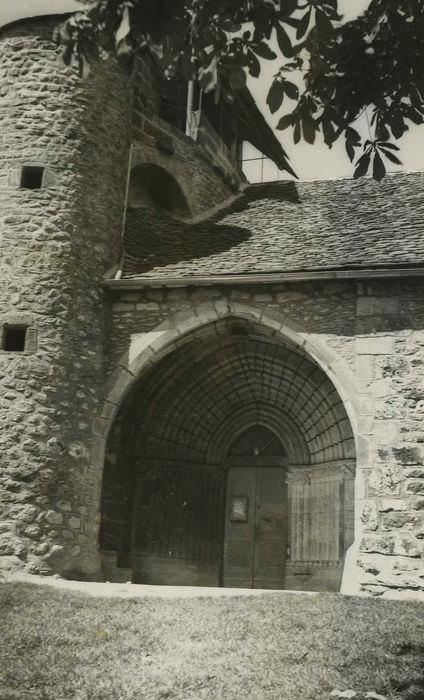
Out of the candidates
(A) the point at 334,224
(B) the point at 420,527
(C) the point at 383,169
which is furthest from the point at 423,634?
(A) the point at 334,224

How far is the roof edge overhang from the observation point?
9.45 m

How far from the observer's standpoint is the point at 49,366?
9.59 meters

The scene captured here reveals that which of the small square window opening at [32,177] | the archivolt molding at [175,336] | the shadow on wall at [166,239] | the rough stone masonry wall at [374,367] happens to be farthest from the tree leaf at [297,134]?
the small square window opening at [32,177]

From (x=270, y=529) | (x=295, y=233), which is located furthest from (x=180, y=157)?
(x=270, y=529)

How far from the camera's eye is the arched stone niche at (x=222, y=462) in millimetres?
10562

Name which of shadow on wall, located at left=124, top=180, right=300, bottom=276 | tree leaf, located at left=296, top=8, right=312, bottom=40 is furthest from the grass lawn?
shadow on wall, located at left=124, top=180, right=300, bottom=276

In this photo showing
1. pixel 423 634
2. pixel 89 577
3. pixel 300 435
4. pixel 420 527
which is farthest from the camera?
pixel 300 435

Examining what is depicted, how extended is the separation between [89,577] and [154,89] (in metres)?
6.42

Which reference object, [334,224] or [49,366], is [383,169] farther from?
[334,224]

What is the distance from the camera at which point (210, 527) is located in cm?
1144

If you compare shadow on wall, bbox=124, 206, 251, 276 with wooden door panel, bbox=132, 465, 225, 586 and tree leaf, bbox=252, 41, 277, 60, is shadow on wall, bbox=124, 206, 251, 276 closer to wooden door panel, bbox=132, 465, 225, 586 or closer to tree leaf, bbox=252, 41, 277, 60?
wooden door panel, bbox=132, 465, 225, 586

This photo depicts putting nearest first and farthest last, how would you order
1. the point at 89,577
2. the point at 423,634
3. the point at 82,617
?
the point at 423,634, the point at 82,617, the point at 89,577

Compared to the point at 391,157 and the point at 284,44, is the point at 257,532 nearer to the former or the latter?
the point at 391,157

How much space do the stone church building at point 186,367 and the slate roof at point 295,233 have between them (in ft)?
0.15
